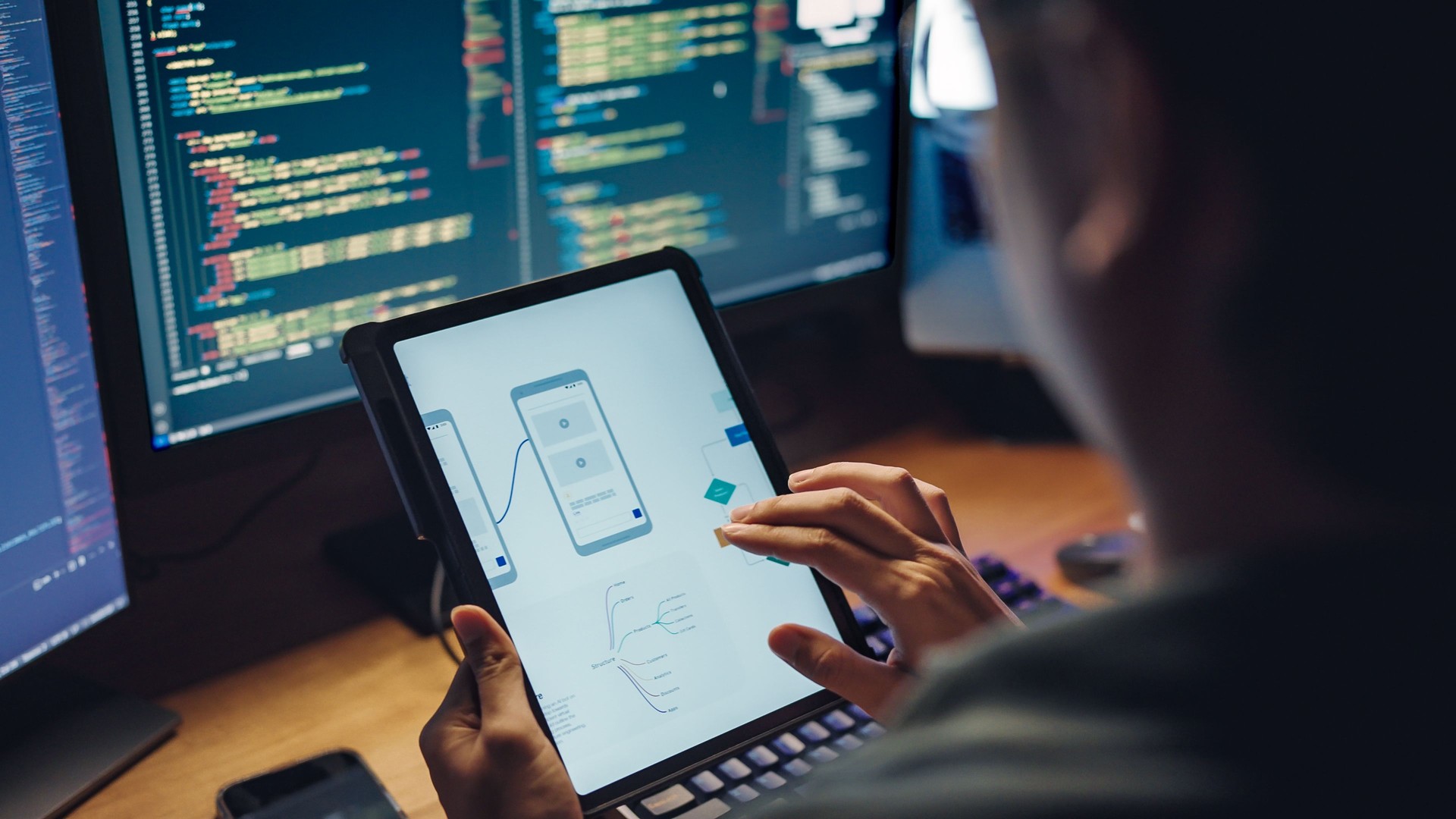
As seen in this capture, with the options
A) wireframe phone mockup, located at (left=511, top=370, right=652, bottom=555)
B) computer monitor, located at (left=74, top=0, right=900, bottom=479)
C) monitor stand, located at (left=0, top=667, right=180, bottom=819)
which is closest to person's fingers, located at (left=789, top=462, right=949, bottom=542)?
wireframe phone mockup, located at (left=511, top=370, right=652, bottom=555)

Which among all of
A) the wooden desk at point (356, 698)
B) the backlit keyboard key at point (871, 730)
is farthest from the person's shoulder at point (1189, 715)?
the backlit keyboard key at point (871, 730)

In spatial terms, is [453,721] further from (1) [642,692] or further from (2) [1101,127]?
(2) [1101,127]

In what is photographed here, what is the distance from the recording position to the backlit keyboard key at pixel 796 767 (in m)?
0.63

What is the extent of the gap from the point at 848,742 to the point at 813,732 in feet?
0.07

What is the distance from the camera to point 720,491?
0.70 meters

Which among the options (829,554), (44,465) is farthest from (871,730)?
(44,465)

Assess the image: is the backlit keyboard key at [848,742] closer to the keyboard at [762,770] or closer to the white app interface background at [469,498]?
the keyboard at [762,770]

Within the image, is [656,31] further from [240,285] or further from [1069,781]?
[1069,781]

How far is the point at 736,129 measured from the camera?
0.99 metres

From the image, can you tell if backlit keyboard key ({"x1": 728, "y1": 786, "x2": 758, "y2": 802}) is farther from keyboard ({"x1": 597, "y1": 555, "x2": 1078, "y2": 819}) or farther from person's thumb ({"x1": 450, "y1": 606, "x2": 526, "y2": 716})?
person's thumb ({"x1": 450, "y1": 606, "x2": 526, "y2": 716})

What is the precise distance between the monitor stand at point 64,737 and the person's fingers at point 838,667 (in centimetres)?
41

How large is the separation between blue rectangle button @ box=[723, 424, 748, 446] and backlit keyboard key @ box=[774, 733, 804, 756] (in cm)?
18

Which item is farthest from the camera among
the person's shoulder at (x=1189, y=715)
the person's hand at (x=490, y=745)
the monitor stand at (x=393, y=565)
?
the monitor stand at (x=393, y=565)

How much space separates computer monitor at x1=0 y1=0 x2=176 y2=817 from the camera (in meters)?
0.61
